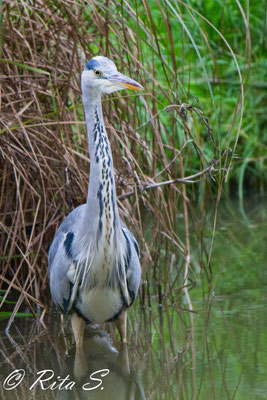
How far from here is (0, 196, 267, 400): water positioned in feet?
9.66

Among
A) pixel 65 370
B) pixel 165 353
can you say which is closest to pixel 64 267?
pixel 65 370

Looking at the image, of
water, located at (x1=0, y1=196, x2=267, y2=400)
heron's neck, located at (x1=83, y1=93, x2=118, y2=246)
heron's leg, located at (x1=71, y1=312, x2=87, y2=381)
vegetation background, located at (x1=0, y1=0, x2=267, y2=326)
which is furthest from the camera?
vegetation background, located at (x1=0, y1=0, x2=267, y2=326)

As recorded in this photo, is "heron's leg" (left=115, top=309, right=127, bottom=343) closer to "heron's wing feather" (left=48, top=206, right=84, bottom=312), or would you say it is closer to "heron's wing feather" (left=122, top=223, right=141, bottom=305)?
"heron's wing feather" (left=122, top=223, right=141, bottom=305)

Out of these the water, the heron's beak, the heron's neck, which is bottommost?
the water


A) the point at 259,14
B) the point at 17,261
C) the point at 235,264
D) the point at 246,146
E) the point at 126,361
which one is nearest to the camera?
the point at 126,361

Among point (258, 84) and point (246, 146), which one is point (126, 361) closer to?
point (246, 146)

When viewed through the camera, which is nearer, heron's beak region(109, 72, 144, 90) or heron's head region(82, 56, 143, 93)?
heron's beak region(109, 72, 144, 90)

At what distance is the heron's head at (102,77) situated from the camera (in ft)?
10.3

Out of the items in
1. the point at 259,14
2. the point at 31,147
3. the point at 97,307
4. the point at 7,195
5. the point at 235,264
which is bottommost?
the point at 235,264

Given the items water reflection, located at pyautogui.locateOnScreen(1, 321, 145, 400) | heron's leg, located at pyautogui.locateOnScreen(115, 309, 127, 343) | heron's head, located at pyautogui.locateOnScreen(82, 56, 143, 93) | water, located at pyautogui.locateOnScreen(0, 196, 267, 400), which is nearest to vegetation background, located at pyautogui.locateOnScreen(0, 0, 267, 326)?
water, located at pyautogui.locateOnScreen(0, 196, 267, 400)

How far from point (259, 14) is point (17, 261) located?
5.49m

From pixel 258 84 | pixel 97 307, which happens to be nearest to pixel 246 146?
pixel 258 84

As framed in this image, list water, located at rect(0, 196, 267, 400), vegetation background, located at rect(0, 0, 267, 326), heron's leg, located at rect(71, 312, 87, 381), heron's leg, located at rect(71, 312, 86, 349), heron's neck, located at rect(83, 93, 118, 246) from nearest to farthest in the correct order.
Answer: water, located at rect(0, 196, 267, 400) < heron's neck, located at rect(83, 93, 118, 246) < heron's leg, located at rect(71, 312, 87, 381) < heron's leg, located at rect(71, 312, 86, 349) < vegetation background, located at rect(0, 0, 267, 326)

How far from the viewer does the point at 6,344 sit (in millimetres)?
3666
